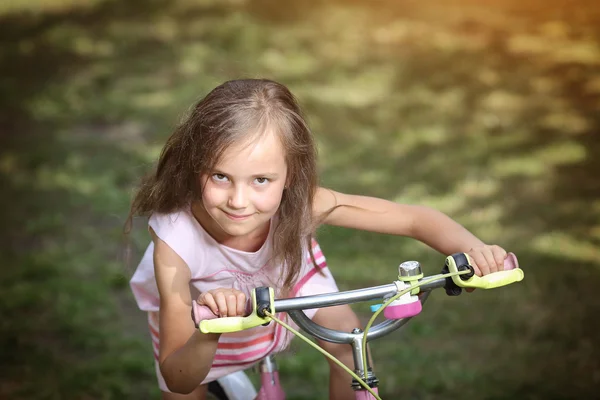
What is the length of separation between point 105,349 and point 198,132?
6.89ft

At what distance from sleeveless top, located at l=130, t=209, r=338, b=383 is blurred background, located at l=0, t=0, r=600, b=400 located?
39 cm

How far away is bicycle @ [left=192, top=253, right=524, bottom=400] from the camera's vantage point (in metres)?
2.12

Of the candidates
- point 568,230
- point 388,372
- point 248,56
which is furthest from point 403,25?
point 388,372

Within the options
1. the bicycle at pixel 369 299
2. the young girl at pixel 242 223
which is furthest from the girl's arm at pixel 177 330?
the bicycle at pixel 369 299

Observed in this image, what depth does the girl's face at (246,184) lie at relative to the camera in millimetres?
2465

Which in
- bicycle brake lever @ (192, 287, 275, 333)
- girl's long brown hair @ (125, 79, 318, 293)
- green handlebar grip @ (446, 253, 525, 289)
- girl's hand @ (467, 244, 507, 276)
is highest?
girl's long brown hair @ (125, 79, 318, 293)

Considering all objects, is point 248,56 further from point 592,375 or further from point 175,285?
point 175,285

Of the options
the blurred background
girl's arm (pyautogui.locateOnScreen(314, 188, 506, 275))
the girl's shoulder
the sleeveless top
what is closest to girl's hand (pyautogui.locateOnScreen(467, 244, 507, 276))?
girl's arm (pyautogui.locateOnScreen(314, 188, 506, 275))

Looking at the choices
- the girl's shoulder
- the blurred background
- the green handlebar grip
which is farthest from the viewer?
the blurred background

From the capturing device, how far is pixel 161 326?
8.68 ft

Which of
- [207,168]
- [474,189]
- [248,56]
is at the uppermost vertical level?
[248,56]

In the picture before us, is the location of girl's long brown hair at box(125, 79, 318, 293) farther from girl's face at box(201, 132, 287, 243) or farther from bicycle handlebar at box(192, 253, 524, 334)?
bicycle handlebar at box(192, 253, 524, 334)

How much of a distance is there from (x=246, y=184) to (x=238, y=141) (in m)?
0.12

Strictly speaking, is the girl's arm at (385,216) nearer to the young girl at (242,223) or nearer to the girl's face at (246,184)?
the young girl at (242,223)
